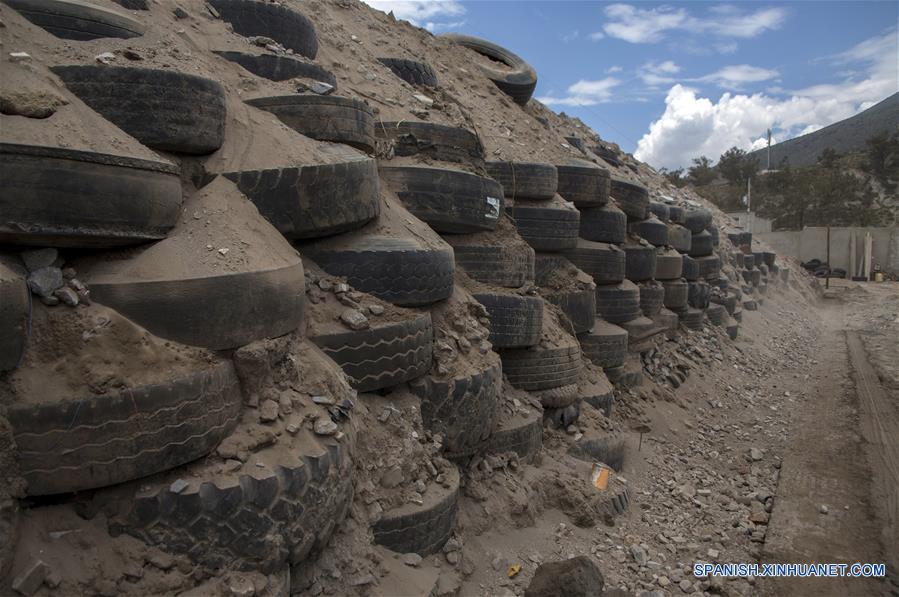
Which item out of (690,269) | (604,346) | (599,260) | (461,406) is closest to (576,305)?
(604,346)

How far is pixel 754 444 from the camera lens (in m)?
7.26

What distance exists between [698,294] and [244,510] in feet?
35.2

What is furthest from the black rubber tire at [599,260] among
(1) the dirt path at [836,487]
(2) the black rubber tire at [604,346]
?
(1) the dirt path at [836,487]

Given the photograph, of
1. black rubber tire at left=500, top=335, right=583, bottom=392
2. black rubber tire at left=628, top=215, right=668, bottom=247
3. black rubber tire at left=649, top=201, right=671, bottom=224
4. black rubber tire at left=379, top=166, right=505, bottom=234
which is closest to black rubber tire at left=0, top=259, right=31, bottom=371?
black rubber tire at left=379, top=166, right=505, bottom=234

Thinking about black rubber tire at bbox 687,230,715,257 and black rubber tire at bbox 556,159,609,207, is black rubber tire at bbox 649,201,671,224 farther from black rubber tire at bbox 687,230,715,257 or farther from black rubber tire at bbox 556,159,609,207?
black rubber tire at bbox 556,159,609,207

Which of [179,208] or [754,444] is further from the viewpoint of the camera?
[754,444]

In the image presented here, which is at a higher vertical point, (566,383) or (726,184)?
(726,184)

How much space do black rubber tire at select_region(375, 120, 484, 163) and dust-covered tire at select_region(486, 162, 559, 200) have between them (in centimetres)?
77

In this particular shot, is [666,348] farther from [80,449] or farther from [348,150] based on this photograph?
[80,449]

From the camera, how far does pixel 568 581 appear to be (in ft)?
10.9

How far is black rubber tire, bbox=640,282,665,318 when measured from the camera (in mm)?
9102

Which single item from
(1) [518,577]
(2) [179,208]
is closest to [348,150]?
(2) [179,208]

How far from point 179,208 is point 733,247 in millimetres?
18284

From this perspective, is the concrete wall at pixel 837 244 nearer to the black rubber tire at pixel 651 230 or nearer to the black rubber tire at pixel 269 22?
the black rubber tire at pixel 651 230
